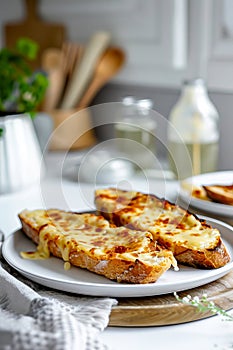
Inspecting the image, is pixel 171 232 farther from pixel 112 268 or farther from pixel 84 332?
pixel 84 332

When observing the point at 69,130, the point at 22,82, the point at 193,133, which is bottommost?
the point at 69,130

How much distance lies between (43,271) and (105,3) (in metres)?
1.28

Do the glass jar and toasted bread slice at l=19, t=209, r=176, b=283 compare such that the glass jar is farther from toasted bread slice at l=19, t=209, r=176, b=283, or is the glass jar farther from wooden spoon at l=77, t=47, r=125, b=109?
toasted bread slice at l=19, t=209, r=176, b=283

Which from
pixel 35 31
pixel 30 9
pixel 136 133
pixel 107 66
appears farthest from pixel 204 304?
pixel 30 9

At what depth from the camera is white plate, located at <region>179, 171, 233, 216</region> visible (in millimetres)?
1306

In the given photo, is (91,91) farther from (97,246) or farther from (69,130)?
(97,246)

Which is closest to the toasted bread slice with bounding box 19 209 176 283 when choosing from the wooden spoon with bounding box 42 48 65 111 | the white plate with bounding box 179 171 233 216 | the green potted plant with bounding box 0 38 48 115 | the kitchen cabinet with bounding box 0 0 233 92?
the white plate with bounding box 179 171 233 216

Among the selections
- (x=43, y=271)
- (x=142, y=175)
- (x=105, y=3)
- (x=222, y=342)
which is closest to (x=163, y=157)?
(x=142, y=175)

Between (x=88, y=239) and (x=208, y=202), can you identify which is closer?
(x=88, y=239)

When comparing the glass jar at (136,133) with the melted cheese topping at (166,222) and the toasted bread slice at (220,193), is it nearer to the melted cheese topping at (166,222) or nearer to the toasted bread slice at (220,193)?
the toasted bread slice at (220,193)

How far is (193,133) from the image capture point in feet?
5.25

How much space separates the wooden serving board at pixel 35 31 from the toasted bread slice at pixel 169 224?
1091 millimetres

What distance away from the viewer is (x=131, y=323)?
2.97 ft

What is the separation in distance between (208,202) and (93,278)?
41 centimetres
